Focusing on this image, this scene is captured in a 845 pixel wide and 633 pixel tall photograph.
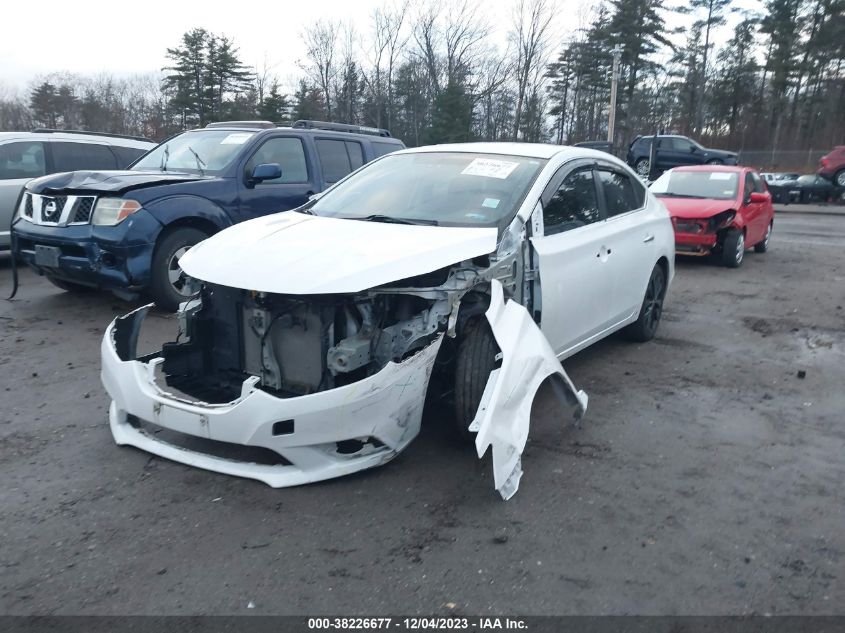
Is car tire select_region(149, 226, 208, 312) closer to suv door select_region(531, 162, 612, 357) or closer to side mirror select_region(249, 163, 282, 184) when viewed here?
side mirror select_region(249, 163, 282, 184)

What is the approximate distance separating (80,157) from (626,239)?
773 centimetres

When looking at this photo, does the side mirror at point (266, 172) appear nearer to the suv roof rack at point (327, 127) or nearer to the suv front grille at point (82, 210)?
the suv front grille at point (82, 210)

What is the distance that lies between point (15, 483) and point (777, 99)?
5164cm

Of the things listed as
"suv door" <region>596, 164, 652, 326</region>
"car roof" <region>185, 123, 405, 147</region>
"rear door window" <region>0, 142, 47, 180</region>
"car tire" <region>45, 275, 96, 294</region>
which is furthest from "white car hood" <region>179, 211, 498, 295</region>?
"rear door window" <region>0, 142, 47, 180</region>

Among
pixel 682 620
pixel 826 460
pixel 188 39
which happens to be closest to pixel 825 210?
pixel 826 460

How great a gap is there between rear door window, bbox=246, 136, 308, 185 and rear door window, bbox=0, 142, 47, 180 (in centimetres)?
379

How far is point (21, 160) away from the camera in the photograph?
930 cm

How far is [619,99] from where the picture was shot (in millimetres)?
49875

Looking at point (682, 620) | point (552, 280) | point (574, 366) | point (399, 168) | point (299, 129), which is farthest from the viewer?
point (299, 129)

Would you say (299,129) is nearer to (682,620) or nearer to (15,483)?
(15,483)

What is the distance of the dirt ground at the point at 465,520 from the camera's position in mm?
2686

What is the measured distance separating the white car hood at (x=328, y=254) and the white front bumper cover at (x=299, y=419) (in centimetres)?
45

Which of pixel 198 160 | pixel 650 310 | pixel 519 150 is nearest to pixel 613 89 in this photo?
pixel 198 160

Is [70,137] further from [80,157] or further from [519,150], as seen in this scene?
[519,150]
